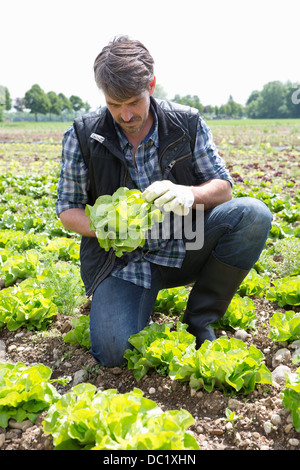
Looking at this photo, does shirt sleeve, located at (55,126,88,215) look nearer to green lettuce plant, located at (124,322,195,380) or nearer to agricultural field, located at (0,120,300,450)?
agricultural field, located at (0,120,300,450)

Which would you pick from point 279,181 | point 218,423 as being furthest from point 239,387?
point 279,181

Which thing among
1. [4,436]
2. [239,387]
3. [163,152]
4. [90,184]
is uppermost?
[163,152]

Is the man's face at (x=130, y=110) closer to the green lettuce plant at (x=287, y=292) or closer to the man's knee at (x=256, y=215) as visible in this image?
the man's knee at (x=256, y=215)

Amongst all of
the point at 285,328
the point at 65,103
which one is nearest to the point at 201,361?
the point at 285,328

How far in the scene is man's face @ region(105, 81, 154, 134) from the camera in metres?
2.60

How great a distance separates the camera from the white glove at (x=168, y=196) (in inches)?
99.3

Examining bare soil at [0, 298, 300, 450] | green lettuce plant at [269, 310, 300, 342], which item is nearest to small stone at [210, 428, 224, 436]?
bare soil at [0, 298, 300, 450]

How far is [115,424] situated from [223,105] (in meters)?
88.5

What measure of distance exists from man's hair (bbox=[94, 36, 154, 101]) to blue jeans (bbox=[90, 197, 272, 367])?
36.9 inches

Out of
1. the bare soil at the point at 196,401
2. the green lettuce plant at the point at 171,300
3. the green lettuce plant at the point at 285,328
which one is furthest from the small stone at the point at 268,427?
the green lettuce plant at the point at 171,300
